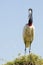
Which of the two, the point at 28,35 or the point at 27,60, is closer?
the point at 28,35

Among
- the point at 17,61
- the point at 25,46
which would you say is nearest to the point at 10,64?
the point at 17,61

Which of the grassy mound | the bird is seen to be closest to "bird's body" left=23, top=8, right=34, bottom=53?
the bird

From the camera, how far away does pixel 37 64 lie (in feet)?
115

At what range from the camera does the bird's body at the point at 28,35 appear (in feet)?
105

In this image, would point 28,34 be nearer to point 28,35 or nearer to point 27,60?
point 28,35

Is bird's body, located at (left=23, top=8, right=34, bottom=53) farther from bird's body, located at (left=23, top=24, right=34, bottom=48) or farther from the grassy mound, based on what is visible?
the grassy mound

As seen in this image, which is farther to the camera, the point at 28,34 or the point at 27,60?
the point at 27,60

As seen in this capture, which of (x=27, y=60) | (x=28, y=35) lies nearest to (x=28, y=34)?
(x=28, y=35)

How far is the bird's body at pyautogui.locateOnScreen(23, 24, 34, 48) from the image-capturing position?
32.0 metres

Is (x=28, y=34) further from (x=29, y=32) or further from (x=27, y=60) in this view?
(x=27, y=60)

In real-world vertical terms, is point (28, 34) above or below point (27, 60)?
above

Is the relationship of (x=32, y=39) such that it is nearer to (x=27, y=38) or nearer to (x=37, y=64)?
(x=27, y=38)

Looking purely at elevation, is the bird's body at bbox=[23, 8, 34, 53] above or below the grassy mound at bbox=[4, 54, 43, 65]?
above

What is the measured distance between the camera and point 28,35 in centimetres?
3234
